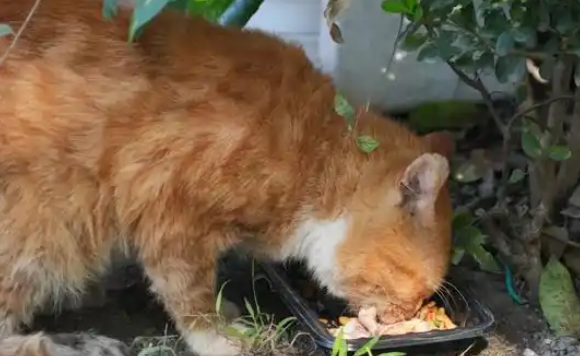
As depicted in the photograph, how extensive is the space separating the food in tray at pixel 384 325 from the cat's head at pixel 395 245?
0.02 meters

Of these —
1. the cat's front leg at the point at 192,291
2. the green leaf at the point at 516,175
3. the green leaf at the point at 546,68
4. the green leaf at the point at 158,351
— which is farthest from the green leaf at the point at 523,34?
the green leaf at the point at 158,351

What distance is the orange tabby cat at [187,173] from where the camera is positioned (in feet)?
6.81

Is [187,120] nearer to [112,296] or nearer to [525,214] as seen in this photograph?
[112,296]

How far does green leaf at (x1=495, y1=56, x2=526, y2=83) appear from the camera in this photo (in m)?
2.15

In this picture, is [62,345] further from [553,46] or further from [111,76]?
[553,46]

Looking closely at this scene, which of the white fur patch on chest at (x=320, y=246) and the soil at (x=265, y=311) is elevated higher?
the white fur patch on chest at (x=320, y=246)

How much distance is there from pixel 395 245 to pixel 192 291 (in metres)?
0.44

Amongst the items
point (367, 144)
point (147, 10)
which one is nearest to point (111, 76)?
point (147, 10)

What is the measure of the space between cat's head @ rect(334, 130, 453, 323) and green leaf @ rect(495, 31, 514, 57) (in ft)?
0.84

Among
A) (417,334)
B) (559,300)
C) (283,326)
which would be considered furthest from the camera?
(559,300)

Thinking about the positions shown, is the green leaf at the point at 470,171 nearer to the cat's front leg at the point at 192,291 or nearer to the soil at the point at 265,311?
the soil at the point at 265,311

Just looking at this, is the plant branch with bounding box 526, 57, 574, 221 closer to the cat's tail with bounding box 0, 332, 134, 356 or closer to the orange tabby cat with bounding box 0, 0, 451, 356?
the orange tabby cat with bounding box 0, 0, 451, 356

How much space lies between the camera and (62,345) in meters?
2.19

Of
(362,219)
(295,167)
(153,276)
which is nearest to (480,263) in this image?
(362,219)
